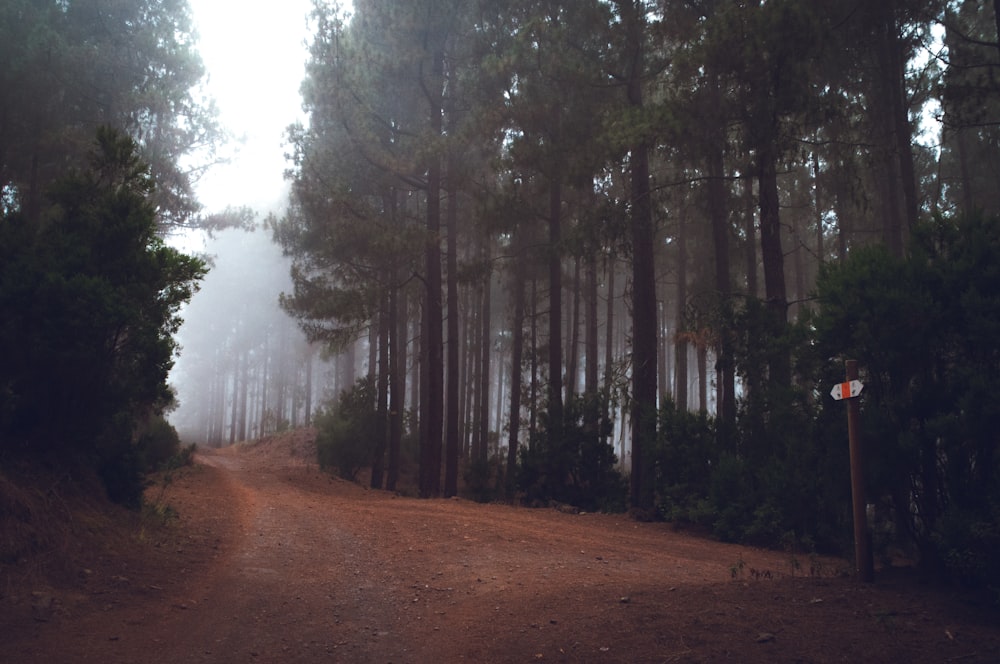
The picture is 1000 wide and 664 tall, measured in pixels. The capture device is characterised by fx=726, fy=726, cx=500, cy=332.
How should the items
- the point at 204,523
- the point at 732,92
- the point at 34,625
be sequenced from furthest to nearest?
1. the point at 732,92
2. the point at 204,523
3. the point at 34,625

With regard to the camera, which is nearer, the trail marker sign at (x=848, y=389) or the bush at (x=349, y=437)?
the trail marker sign at (x=848, y=389)

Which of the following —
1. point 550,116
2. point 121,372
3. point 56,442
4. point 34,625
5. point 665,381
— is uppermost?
point 550,116

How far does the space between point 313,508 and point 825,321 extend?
10339 mm

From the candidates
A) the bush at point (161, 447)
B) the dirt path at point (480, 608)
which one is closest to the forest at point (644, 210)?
the dirt path at point (480, 608)

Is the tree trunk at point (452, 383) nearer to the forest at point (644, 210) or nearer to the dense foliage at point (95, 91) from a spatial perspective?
the forest at point (644, 210)

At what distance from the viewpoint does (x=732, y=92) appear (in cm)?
1293

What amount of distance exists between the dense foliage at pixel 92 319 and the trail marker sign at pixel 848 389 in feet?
25.6

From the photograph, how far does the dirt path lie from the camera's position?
18.1 feet

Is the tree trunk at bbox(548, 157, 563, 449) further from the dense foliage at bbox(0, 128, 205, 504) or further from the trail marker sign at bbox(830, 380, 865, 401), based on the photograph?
the trail marker sign at bbox(830, 380, 865, 401)

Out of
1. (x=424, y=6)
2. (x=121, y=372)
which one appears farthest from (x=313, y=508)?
(x=424, y=6)

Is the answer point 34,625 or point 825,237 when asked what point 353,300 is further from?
point 825,237

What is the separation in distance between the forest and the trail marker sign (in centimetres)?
49

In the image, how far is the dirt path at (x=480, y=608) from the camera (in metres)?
5.50

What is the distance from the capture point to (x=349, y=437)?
2309 centimetres
